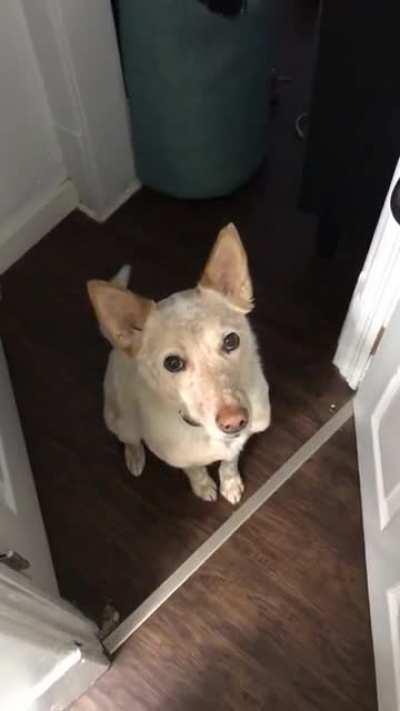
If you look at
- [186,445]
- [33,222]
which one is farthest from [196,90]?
[186,445]

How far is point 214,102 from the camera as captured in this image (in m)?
1.89

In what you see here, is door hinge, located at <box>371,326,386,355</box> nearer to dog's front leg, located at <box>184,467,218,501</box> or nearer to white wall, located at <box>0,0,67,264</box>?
dog's front leg, located at <box>184,467,218,501</box>

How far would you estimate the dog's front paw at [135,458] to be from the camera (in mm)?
1754

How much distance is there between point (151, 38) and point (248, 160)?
555 millimetres

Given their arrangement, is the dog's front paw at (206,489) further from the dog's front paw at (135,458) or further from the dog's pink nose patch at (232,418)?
the dog's pink nose patch at (232,418)

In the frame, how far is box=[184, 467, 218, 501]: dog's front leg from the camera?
1.69 m

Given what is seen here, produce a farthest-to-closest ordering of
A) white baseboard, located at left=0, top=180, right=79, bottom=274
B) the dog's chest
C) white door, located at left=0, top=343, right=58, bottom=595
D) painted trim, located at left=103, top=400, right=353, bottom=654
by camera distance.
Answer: white baseboard, located at left=0, top=180, right=79, bottom=274 < painted trim, located at left=103, top=400, right=353, bottom=654 < the dog's chest < white door, located at left=0, top=343, right=58, bottom=595

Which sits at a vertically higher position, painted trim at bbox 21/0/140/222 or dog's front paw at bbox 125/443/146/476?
painted trim at bbox 21/0/140/222

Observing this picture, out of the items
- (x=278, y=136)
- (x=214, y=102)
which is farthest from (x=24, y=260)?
(x=278, y=136)

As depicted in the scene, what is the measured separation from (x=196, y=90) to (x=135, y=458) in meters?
1.02

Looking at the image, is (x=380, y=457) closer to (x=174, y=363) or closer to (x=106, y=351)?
(x=174, y=363)

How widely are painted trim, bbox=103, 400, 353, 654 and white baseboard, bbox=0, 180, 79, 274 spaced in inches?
42.4

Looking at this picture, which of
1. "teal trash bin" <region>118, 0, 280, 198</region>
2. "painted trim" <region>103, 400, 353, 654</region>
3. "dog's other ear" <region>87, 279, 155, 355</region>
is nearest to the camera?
"dog's other ear" <region>87, 279, 155, 355</region>

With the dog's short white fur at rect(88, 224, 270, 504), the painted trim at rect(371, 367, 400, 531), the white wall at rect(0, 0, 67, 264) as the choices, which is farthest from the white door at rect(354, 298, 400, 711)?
the white wall at rect(0, 0, 67, 264)
